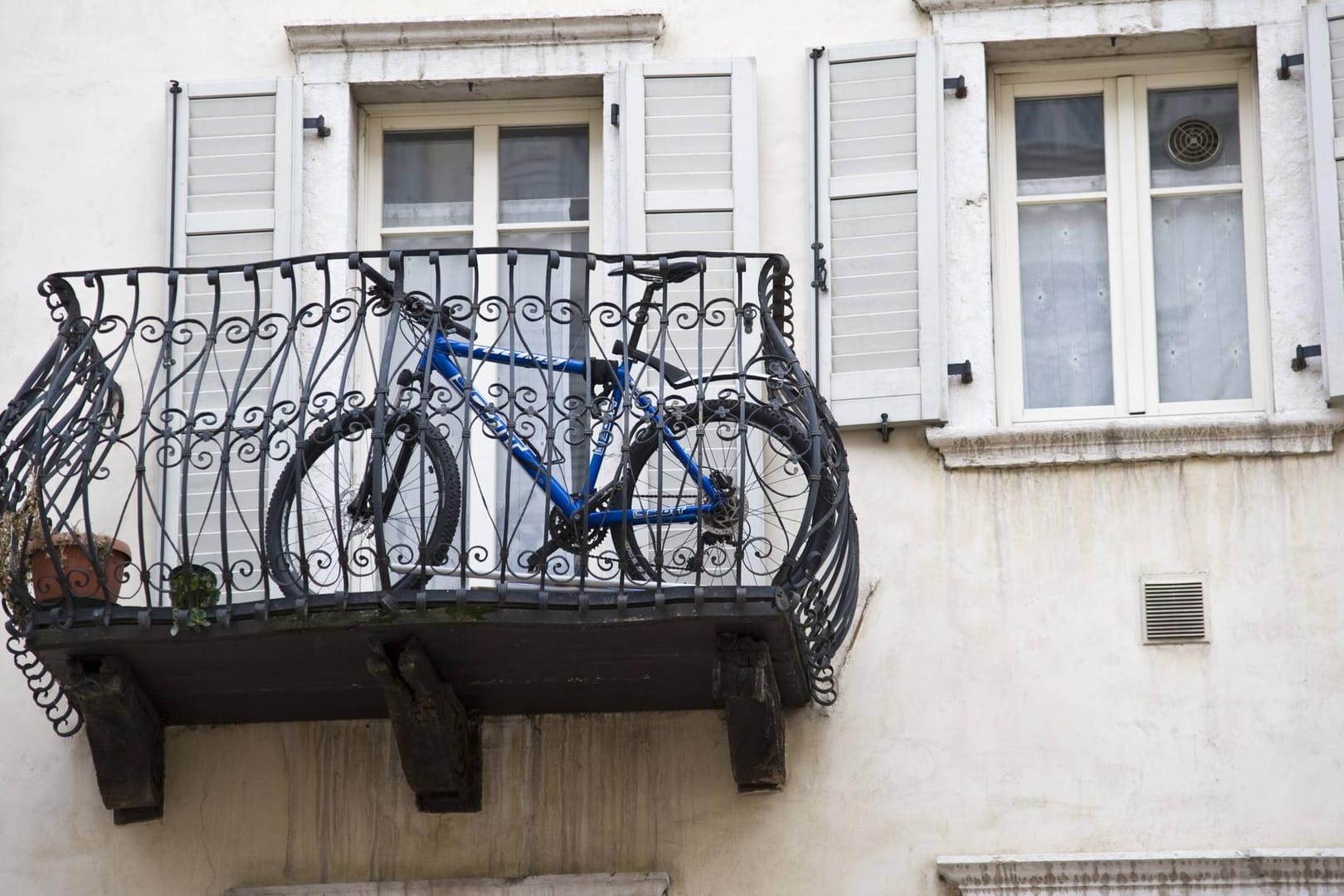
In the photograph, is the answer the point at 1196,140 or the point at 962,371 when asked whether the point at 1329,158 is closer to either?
the point at 1196,140

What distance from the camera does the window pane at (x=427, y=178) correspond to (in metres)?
10.6

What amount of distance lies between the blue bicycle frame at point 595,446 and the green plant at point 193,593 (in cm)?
100

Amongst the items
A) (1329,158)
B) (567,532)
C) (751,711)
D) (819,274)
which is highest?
(1329,158)

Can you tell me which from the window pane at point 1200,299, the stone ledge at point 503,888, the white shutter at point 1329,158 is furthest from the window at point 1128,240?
the stone ledge at point 503,888

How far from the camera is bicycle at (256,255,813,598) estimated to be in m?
8.85

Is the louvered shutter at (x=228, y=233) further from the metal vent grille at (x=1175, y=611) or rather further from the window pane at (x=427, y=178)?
the metal vent grille at (x=1175, y=611)

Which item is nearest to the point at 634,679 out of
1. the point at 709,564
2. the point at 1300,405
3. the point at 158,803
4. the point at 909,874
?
the point at 709,564


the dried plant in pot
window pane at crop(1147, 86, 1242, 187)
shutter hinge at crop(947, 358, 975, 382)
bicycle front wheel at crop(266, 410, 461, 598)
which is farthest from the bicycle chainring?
window pane at crop(1147, 86, 1242, 187)

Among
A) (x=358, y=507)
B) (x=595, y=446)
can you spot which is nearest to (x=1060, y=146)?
(x=595, y=446)

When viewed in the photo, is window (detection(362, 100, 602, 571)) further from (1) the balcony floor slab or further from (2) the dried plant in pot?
(2) the dried plant in pot

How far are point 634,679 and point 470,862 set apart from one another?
35.2 inches

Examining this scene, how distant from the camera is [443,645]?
8.95 metres

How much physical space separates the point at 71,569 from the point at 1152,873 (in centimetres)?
374

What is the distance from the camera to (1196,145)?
408 inches
